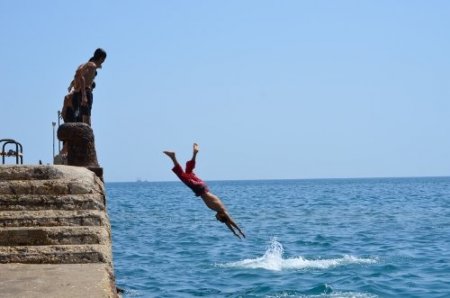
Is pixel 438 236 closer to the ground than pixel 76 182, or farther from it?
closer to the ground

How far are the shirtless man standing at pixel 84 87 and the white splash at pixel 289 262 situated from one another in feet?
32.3

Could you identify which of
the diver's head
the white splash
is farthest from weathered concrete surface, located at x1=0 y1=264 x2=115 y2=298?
the white splash

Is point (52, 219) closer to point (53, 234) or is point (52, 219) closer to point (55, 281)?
point (53, 234)

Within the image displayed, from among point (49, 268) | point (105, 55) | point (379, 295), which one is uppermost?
point (105, 55)

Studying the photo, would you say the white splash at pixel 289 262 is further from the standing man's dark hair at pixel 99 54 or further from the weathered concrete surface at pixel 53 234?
the weathered concrete surface at pixel 53 234

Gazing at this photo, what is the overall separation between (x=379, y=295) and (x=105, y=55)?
321 inches

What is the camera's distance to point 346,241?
96.5ft

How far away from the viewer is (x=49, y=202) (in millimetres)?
8844

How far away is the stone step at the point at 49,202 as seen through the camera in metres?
8.79

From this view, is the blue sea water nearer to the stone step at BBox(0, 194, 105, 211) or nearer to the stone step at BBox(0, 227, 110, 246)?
the stone step at BBox(0, 194, 105, 211)

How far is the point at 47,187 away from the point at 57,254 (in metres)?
1.21

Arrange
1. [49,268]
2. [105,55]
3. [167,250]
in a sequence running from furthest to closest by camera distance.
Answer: [167,250] < [105,55] < [49,268]

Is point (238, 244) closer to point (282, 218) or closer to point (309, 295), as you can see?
point (309, 295)

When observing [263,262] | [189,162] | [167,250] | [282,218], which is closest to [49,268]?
[189,162]
